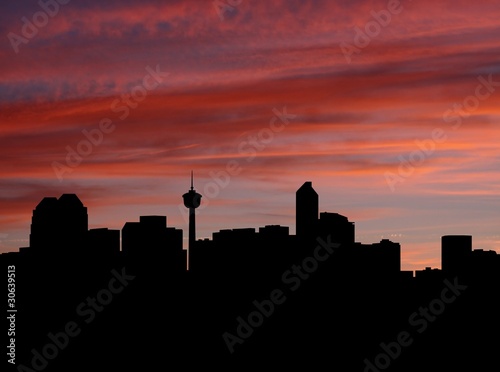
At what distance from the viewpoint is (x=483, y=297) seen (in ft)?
391

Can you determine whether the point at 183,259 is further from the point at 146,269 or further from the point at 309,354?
the point at 309,354

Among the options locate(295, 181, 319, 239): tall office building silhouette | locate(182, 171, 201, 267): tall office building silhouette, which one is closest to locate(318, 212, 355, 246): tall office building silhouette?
locate(295, 181, 319, 239): tall office building silhouette

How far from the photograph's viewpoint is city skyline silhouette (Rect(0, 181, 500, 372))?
336 feet

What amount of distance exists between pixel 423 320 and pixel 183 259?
42595 millimetres

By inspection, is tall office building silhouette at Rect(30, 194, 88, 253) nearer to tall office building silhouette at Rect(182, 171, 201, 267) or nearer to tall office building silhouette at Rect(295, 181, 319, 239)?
tall office building silhouette at Rect(295, 181, 319, 239)

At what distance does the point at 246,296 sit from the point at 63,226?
30519mm

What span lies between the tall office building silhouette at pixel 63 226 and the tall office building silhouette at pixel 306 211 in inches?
1155

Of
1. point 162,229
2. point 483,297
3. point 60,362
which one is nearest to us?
point 162,229

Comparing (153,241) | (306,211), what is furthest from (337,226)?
(153,241)

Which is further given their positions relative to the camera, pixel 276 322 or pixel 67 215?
pixel 276 322

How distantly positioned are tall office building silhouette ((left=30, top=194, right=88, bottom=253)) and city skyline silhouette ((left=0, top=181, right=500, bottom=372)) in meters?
0.17

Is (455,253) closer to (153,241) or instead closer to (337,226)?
(337,226)

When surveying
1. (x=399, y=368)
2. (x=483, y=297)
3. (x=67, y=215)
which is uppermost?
(x=67, y=215)

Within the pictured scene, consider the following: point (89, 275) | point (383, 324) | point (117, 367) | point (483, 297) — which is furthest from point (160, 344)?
point (483, 297)
